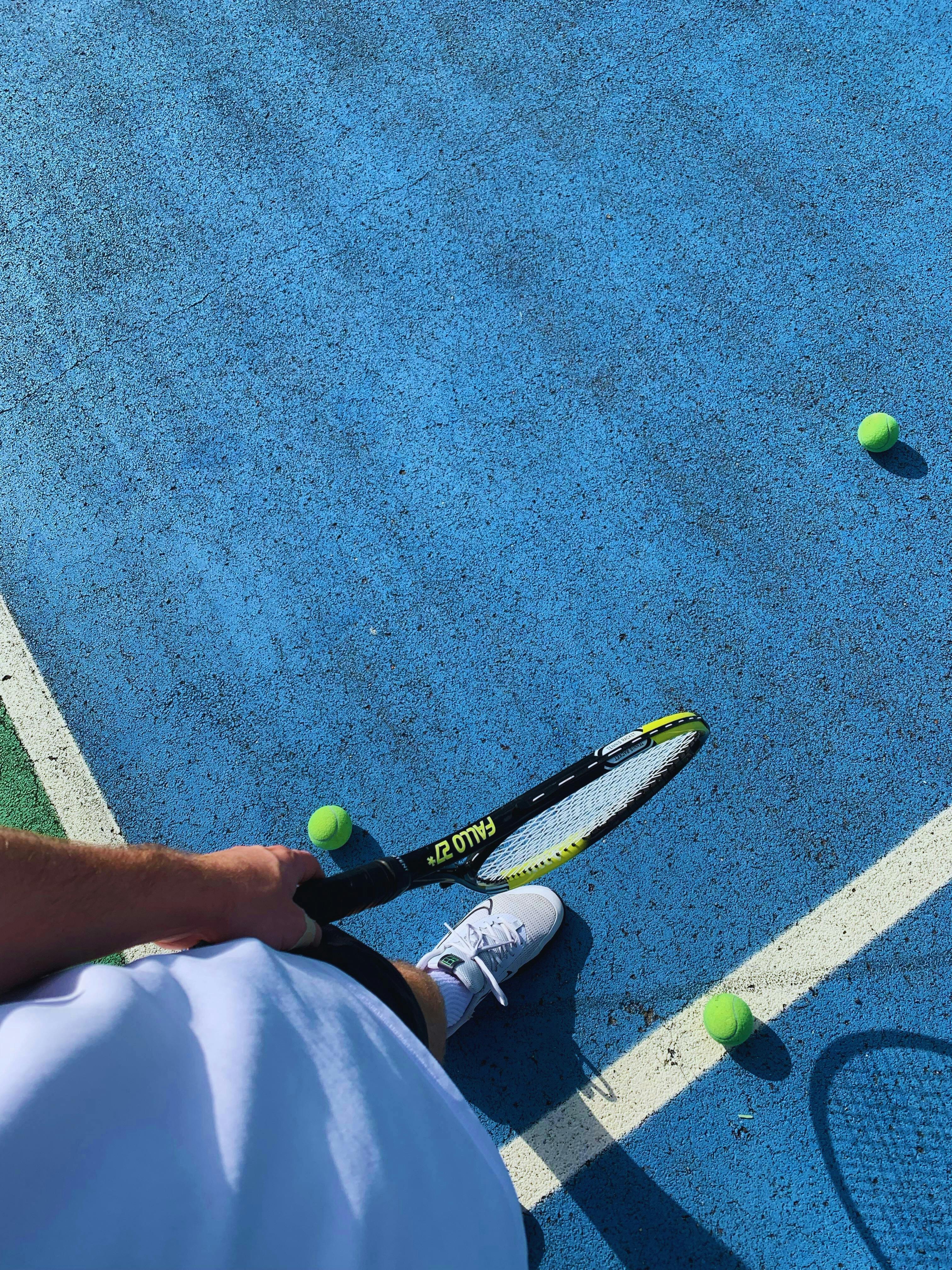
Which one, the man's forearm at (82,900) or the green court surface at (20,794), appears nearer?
the man's forearm at (82,900)

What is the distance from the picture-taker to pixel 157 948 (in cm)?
344

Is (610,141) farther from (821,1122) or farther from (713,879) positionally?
(821,1122)

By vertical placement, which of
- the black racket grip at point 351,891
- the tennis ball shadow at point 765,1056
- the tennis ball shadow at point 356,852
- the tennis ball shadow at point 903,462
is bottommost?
the tennis ball shadow at point 356,852

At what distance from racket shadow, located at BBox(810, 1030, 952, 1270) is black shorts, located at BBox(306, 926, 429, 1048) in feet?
4.84

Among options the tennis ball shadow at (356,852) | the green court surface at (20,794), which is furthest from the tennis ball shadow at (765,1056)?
the green court surface at (20,794)

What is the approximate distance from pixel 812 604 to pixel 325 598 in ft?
6.17

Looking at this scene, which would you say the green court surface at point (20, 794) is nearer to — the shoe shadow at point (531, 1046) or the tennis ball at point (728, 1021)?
the shoe shadow at point (531, 1046)

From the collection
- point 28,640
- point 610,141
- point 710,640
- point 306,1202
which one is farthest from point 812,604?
point 28,640

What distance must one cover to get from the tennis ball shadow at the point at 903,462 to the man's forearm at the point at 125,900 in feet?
8.95

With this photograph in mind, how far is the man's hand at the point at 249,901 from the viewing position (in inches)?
73.7

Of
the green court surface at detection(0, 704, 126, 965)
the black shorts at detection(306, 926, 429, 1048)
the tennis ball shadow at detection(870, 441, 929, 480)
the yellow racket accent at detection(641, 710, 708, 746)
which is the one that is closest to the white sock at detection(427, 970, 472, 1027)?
the black shorts at detection(306, 926, 429, 1048)

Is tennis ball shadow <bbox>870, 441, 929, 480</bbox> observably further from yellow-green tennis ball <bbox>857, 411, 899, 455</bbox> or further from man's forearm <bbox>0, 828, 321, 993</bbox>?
man's forearm <bbox>0, 828, 321, 993</bbox>

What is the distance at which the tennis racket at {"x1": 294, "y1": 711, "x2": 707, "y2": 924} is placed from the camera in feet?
7.43

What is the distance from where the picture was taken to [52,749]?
11.8ft
